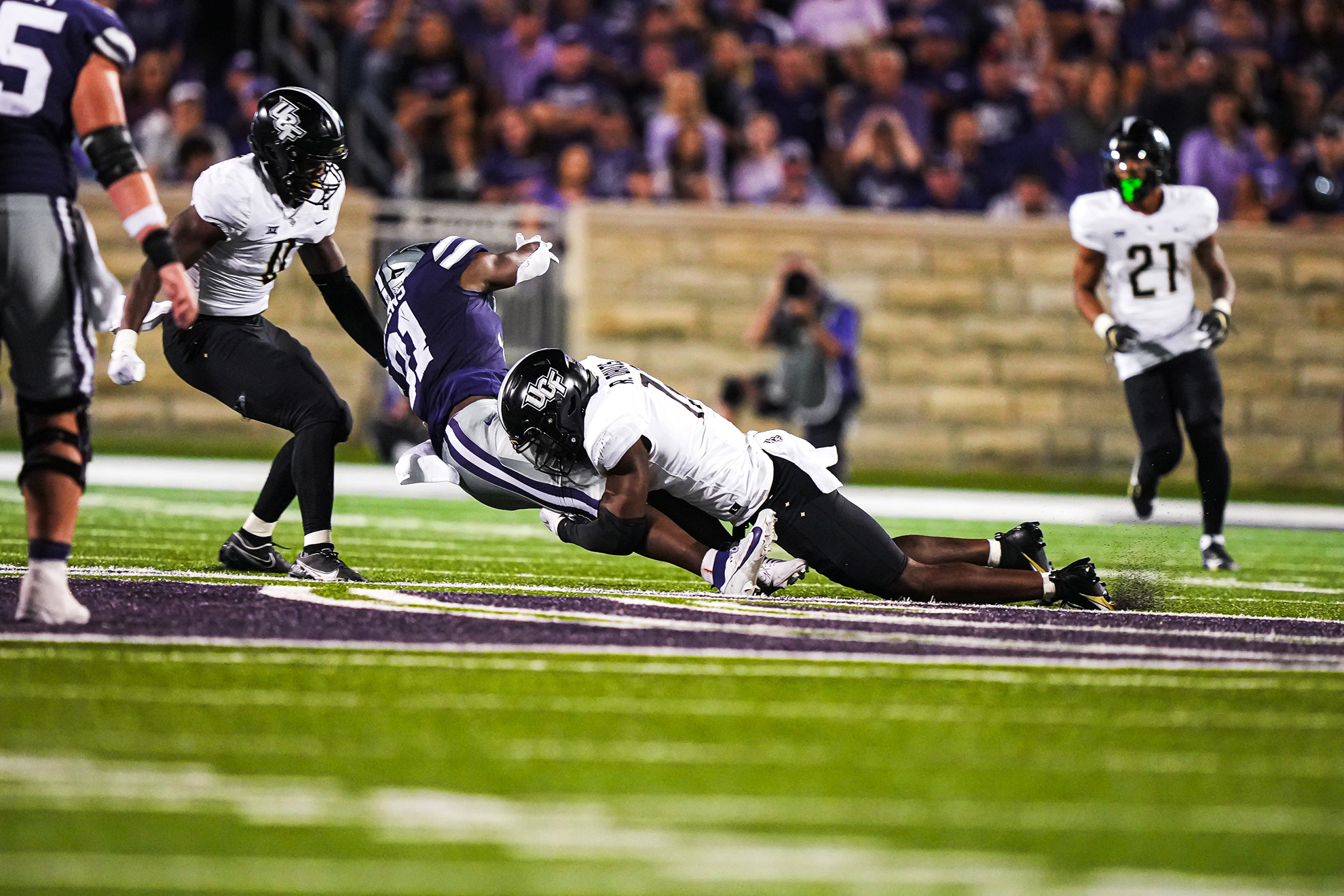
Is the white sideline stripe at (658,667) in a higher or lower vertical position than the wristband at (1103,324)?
lower

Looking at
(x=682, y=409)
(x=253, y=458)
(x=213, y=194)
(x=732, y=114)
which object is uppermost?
(x=732, y=114)

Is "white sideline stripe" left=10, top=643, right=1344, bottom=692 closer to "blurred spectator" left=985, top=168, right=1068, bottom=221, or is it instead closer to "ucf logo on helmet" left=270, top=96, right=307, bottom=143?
"ucf logo on helmet" left=270, top=96, right=307, bottom=143

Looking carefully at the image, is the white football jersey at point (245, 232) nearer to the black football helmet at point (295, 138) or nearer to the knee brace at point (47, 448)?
the black football helmet at point (295, 138)

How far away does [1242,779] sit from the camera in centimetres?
288

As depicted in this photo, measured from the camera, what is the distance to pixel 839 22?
48.2 ft

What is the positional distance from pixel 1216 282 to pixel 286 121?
13.5 feet

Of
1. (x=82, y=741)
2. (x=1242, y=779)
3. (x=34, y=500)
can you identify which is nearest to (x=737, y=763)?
(x=1242, y=779)

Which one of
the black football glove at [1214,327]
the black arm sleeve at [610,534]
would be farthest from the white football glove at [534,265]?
the black football glove at [1214,327]

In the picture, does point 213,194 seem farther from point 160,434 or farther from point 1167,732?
point 160,434

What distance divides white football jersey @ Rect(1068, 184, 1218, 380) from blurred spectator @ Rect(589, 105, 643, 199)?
7047mm

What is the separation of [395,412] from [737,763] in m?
9.35

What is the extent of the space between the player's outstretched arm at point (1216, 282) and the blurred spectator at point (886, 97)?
22.8ft

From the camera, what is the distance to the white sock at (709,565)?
4988mm

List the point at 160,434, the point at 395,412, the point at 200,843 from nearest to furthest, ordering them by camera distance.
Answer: the point at 200,843 → the point at 395,412 → the point at 160,434
